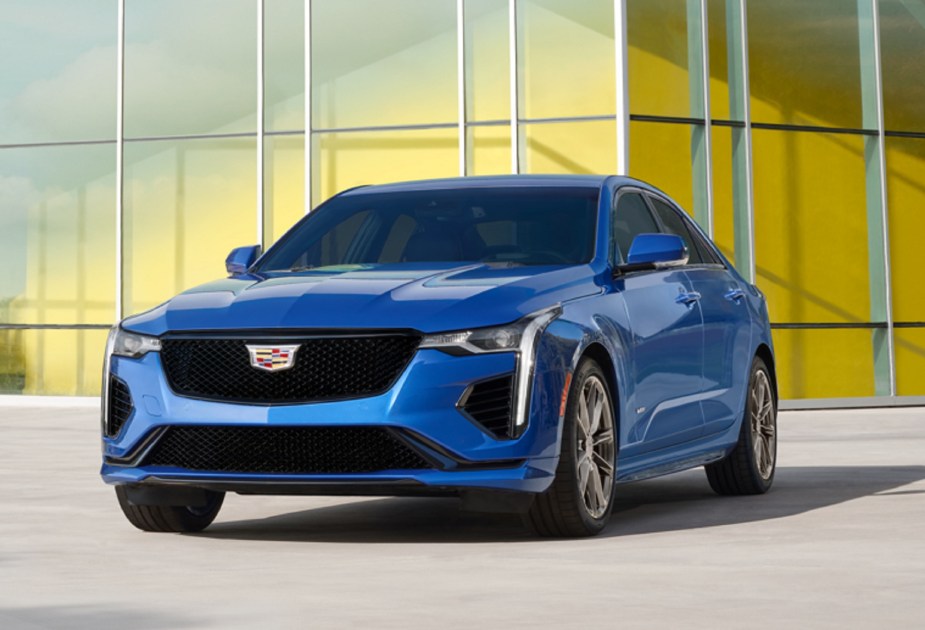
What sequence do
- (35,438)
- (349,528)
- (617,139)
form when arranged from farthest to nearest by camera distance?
(617,139), (35,438), (349,528)

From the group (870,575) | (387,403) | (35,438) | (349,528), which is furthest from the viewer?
(35,438)

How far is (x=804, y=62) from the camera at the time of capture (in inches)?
960

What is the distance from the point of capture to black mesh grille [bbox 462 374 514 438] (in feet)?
24.9

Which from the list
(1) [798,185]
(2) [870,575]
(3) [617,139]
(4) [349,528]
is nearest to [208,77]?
(3) [617,139]

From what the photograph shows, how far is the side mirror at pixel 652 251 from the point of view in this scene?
344 inches

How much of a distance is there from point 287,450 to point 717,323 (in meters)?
3.03

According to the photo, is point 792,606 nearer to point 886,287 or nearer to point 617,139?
point 617,139

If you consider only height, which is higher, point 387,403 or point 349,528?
point 387,403

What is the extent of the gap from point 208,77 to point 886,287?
929 centimetres

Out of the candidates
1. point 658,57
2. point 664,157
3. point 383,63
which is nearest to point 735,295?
point 664,157

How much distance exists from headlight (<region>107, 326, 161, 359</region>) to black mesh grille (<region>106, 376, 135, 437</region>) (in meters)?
0.12

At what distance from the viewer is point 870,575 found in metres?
6.71

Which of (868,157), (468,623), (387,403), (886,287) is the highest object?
(868,157)

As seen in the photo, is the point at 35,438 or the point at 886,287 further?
the point at 886,287
